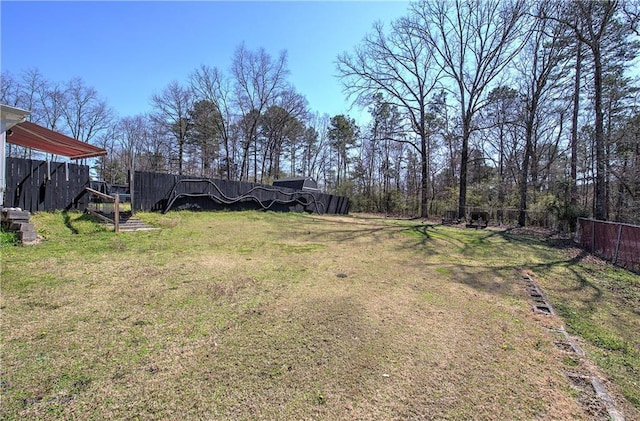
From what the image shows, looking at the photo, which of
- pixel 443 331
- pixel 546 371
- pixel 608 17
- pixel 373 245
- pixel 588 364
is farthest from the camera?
pixel 608 17

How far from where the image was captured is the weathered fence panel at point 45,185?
720 centimetres

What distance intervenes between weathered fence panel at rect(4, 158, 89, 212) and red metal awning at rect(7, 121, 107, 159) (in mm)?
597

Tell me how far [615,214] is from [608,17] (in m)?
8.44

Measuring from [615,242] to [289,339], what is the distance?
31.3 ft

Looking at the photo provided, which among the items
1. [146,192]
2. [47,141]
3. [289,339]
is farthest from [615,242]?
[47,141]

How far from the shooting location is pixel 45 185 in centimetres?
767

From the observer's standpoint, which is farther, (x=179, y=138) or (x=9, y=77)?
(x=179, y=138)

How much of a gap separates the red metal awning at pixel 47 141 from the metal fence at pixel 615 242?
14034 millimetres

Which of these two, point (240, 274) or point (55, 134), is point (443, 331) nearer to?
point (240, 274)

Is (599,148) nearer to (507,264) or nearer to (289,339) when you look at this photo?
(507,264)

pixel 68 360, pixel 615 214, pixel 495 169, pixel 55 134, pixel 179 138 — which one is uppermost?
pixel 179 138

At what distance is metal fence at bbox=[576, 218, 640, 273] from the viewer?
6.77 m

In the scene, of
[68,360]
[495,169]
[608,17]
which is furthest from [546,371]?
[495,169]

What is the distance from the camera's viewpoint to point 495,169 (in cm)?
2638
